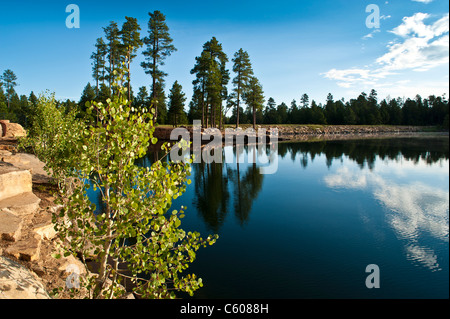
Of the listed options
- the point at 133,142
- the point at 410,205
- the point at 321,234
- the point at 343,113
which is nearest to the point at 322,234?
the point at 321,234

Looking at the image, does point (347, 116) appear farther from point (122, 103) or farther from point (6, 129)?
point (122, 103)

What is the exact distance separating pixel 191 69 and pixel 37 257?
43466 mm

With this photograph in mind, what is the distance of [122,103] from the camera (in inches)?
139

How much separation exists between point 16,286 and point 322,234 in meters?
9.40

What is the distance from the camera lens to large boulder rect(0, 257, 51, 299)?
3.69m

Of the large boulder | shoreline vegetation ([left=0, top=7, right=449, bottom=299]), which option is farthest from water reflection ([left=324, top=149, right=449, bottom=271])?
the large boulder

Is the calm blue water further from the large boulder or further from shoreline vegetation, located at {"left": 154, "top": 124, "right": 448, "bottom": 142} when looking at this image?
shoreline vegetation, located at {"left": 154, "top": 124, "right": 448, "bottom": 142}

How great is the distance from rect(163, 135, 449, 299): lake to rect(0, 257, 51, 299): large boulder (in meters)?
3.83

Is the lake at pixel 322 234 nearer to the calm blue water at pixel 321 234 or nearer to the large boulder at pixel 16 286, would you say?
the calm blue water at pixel 321 234

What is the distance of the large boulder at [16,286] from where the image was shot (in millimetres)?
3691

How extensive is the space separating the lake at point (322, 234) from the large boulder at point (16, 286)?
151 inches

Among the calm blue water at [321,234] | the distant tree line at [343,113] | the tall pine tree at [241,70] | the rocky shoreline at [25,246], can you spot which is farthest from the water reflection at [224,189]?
the distant tree line at [343,113]

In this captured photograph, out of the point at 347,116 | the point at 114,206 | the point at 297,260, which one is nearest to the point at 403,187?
the point at 297,260
